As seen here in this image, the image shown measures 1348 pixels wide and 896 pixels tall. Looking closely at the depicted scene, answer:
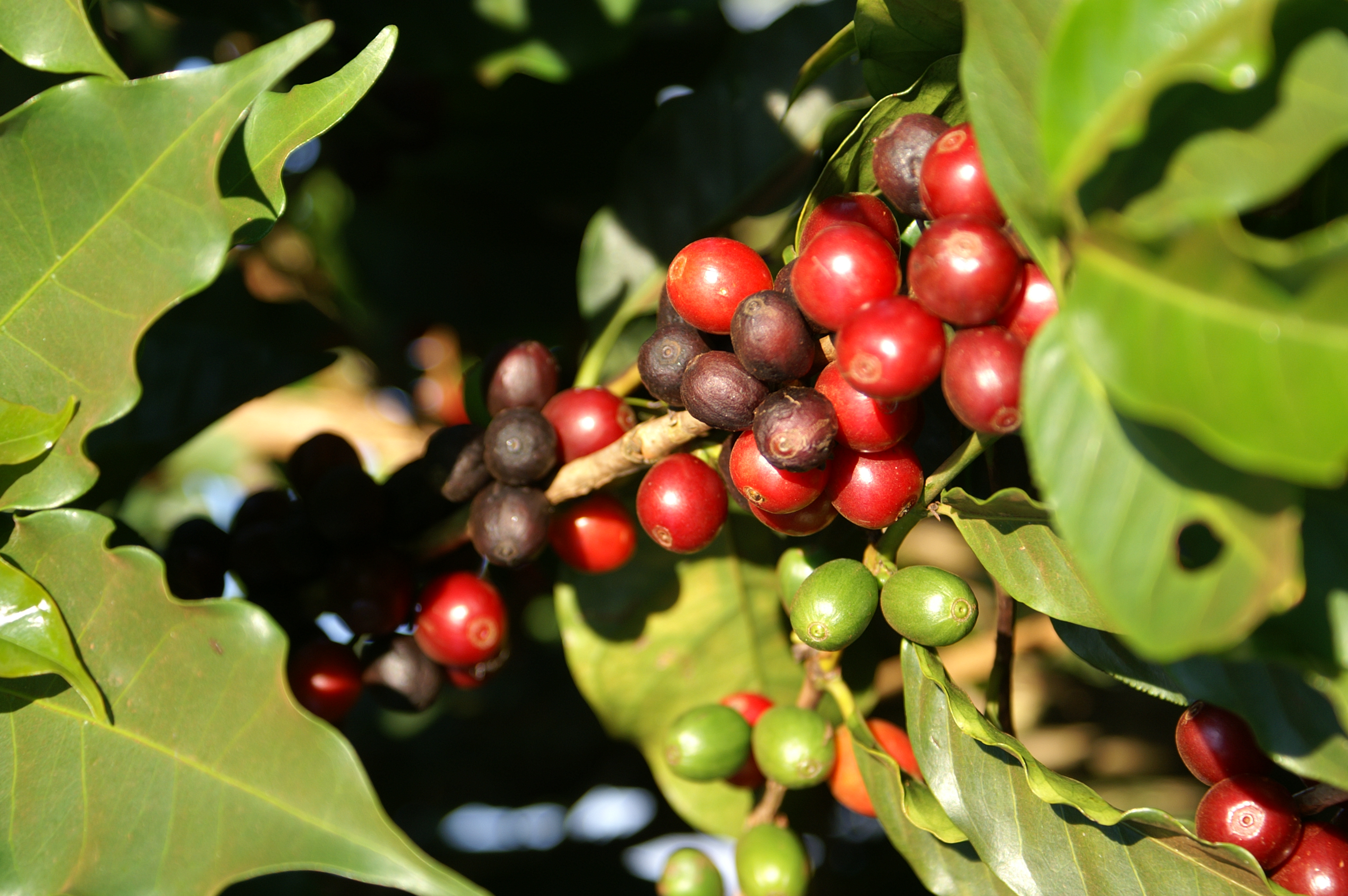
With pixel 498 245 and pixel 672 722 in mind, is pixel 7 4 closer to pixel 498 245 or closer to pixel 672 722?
pixel 672 722

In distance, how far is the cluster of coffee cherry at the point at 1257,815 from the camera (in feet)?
3.87

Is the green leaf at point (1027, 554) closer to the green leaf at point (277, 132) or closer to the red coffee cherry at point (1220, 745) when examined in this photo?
the red coffee cherry at point (1220, 745)

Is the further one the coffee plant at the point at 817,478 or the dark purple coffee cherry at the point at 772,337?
the dark purple coffee cherry at the point at 772,337

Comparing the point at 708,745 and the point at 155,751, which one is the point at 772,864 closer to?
the point at 708,745

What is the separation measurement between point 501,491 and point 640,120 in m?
1.61

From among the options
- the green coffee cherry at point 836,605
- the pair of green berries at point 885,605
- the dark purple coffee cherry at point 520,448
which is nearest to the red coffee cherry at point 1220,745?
the pair of green berries at point 885,605

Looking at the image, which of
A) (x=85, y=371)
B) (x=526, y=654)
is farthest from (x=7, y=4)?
(x=526, y=654)

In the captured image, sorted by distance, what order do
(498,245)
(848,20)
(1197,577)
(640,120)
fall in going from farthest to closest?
(498,245), (640,120), (848,20), (1197,577)

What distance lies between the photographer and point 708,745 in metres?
1.66

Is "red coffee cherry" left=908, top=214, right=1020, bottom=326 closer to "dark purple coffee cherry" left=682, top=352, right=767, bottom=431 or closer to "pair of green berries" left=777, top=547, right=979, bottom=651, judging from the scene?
"dark purple coffee cherry" left=682, top=352, right=767, bottom=431

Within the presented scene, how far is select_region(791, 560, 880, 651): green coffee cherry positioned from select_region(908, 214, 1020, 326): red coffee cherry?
Answer: 435 mm

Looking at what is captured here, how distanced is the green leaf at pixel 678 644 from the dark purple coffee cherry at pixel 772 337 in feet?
2.53

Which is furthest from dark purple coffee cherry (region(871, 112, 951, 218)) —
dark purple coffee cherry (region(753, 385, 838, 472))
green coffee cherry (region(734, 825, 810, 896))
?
green coffee cherry (region(734, 825, 810, 896))

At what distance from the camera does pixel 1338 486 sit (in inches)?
37.4
